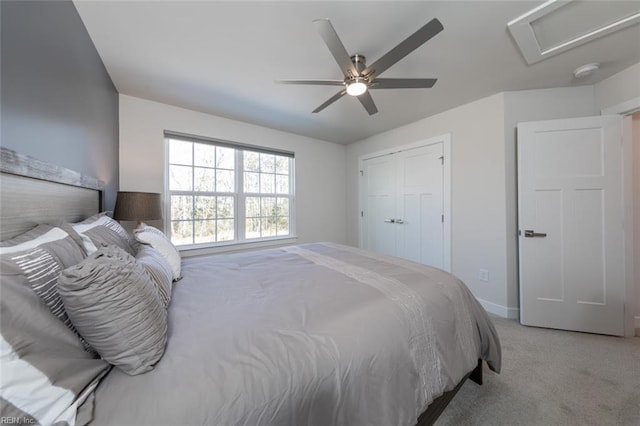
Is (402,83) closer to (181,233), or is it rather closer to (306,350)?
(306,350)

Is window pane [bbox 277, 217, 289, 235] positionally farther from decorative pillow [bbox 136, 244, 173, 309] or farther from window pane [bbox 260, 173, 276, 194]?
decorative pillow [bbox 136, 244, 173, 309]

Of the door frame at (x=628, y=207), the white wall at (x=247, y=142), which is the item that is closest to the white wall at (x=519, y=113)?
the door frame at (x=628, y=207)

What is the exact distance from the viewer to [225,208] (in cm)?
321

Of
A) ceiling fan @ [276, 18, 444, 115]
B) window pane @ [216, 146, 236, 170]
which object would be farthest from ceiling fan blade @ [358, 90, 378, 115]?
window pane @ [216, 146, 236, 170]

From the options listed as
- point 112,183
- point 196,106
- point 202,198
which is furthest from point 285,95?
point 112,183

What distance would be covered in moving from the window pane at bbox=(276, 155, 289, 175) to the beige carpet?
10.7 ft

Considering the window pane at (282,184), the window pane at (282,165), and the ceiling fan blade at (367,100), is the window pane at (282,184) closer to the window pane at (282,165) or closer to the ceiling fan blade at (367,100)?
the window pane at (282,165)

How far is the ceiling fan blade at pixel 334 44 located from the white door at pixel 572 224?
197cm

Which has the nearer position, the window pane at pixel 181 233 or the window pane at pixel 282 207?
the window pane at pixel 181 233

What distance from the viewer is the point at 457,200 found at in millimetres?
2869

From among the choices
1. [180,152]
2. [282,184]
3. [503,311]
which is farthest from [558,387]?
[180,152]

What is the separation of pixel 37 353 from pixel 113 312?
141 mm

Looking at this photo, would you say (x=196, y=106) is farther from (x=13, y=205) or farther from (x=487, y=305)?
(x=487, y=305)

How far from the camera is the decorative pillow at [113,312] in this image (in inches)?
23.7
